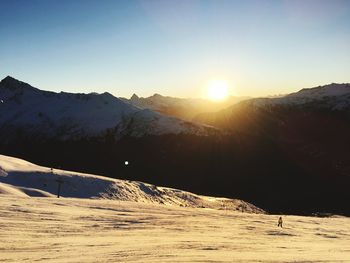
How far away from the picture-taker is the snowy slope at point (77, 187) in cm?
4316

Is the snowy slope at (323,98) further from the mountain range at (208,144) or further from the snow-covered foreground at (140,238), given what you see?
the snow-covered foreground at (140,238)

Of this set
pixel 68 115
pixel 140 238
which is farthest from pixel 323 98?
pixel 140 238

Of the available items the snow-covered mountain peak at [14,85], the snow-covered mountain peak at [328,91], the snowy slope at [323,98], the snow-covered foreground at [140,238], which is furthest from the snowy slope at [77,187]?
the snow-covered mountain peak at [14,85]

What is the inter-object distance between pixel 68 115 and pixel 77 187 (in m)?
107

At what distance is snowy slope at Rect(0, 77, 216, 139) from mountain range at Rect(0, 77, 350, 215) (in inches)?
14.2

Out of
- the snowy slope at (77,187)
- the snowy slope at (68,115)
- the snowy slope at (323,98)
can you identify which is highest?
the snowy slope at (323,98)

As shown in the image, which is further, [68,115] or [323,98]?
[323,98]

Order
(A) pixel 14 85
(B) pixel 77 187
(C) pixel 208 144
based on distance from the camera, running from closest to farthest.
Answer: (B) pixel 77 187 → (C) pixel 208 144 → (A) pixel 14 85

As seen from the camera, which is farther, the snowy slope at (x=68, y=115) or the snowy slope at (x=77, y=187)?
the snowy slope at (x=68, y=115)

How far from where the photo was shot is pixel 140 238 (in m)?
17.9

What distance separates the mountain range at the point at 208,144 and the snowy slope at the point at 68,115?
0.36 metres

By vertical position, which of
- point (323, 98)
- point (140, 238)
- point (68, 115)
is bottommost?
point (140, 238)

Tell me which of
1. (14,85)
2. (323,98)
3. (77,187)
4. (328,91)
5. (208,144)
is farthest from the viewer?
(14,85)

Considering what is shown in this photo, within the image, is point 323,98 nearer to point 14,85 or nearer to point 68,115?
point 68,115
